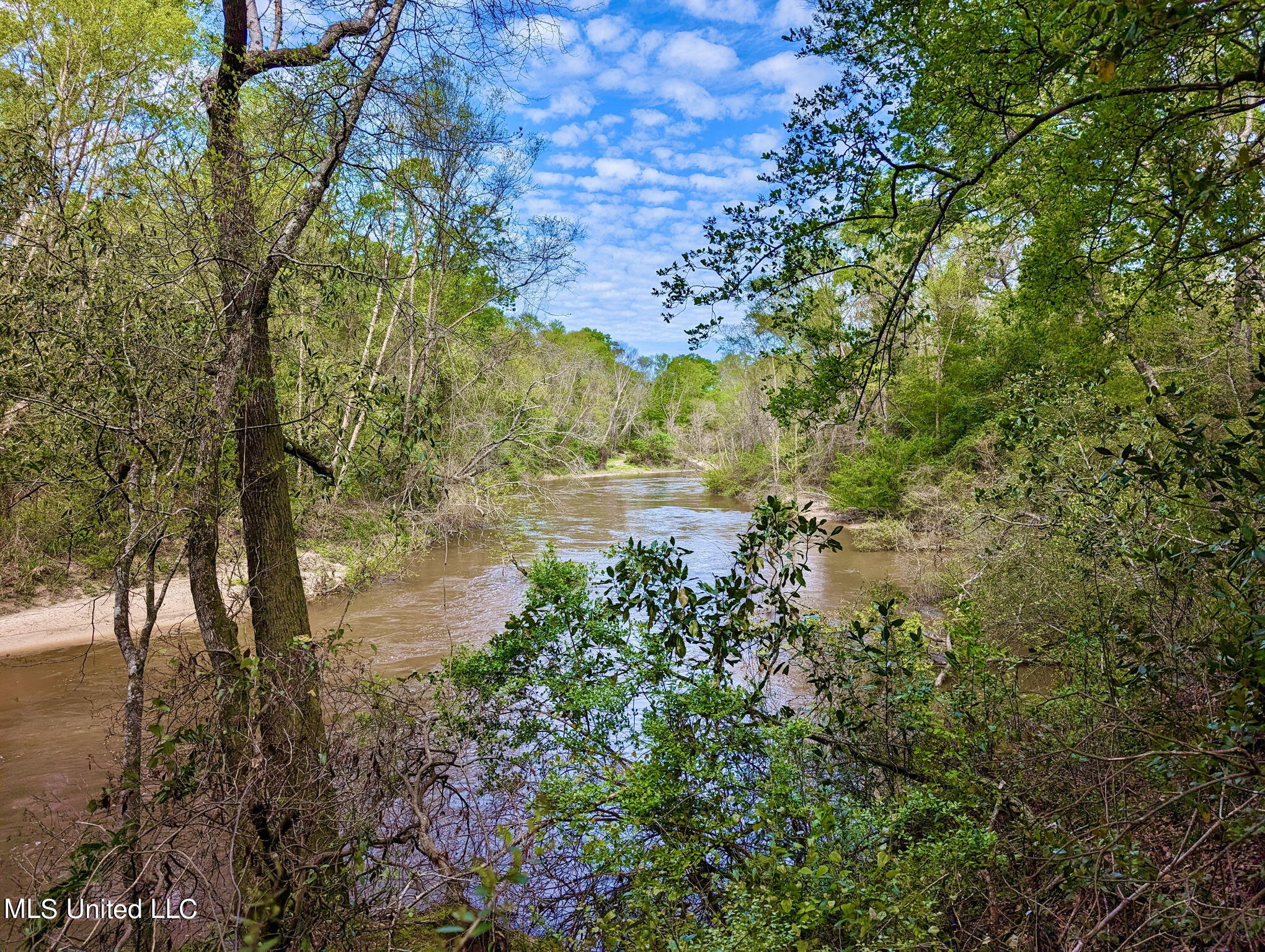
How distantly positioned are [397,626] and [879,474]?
16.0 metres

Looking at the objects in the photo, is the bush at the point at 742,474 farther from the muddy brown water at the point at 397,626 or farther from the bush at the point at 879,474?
the bush at the point at 879,474

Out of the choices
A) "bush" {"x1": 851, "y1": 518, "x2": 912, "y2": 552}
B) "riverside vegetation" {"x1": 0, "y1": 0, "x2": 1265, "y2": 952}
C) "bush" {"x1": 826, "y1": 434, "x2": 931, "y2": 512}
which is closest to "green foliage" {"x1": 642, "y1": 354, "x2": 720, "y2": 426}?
"bush" {"x1": 826, "y1": 434, "x2": 931, "y2": 512}

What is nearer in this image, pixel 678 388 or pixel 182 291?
pixel 182 291

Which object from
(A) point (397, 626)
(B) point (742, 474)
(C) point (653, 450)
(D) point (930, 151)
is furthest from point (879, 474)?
(C) point (653, 450)

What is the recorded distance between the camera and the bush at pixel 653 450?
56219 mm

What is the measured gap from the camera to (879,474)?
21094 mm

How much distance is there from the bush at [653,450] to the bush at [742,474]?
21416mm

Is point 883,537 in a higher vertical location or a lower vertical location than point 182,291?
lower

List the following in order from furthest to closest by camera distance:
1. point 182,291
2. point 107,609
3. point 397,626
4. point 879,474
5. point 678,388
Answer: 1. point 678,388
2. point 879,474
3. point 107,609
4. point 397,626
5. point 182,291

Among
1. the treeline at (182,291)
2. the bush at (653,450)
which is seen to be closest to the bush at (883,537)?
the treeline at (182,291)

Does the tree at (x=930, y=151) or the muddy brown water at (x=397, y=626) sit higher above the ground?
the tree at (x=930, y=151)

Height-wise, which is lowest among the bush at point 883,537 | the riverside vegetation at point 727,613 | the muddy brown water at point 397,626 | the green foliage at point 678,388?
the muddy brown water at point 397,626

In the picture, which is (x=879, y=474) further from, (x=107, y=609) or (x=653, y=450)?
(x=653, y=450)

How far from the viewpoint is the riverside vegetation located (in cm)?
258
